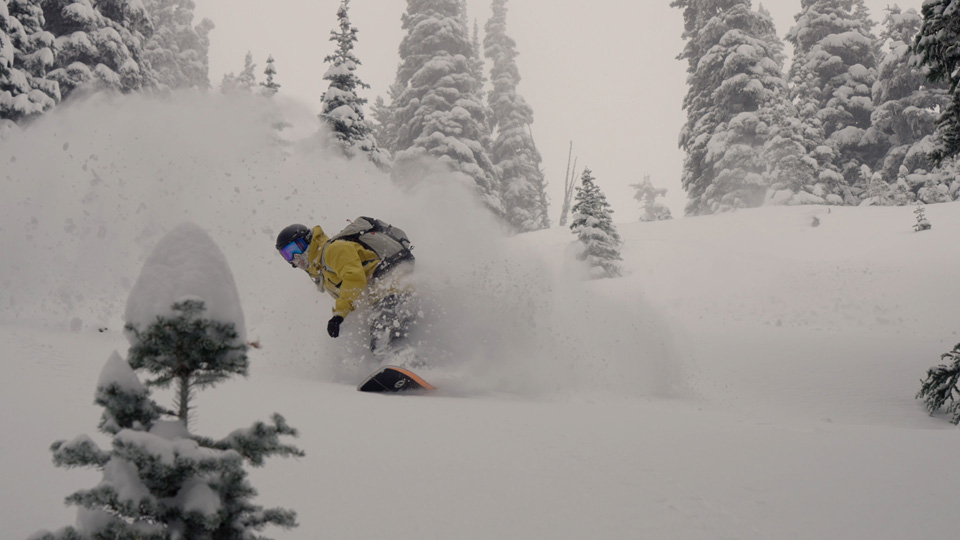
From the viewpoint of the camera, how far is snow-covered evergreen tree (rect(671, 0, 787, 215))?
27.6 metres

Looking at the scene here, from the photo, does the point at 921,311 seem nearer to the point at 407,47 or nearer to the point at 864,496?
the point at 864,496

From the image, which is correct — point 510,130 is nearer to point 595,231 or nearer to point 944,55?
point 595,231

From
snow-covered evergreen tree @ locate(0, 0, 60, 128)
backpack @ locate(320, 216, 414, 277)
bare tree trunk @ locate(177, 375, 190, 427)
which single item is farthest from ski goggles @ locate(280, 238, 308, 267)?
snow-covered evergreen tree @ locate(0, 0, 60, 128)

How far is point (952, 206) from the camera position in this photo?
741 inches

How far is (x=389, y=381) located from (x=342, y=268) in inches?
60.4

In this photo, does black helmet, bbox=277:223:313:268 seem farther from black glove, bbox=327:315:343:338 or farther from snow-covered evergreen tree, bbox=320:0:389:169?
snow-covered evergreen tree, bbox=320:0:389:169

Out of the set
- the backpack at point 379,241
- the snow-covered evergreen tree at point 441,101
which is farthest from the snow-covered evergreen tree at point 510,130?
the backpack at point 379,241

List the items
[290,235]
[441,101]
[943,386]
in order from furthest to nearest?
[441,101]
[290,235]
[943,386]

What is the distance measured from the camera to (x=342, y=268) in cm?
629

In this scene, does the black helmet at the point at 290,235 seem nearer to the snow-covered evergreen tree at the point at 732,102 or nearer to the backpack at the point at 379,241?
the backpack at the point at 379,241

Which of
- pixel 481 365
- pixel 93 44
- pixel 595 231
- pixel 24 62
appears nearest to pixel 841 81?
pixel 595 231

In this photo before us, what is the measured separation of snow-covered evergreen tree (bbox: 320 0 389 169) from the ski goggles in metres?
12.5

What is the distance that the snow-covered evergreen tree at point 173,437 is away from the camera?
1.16m

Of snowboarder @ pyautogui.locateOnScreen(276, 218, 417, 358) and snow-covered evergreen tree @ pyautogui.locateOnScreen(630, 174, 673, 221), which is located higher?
snow-covered evergreen tree @ pyautogui.locateOnScreen(630, 174, 673, 221)
